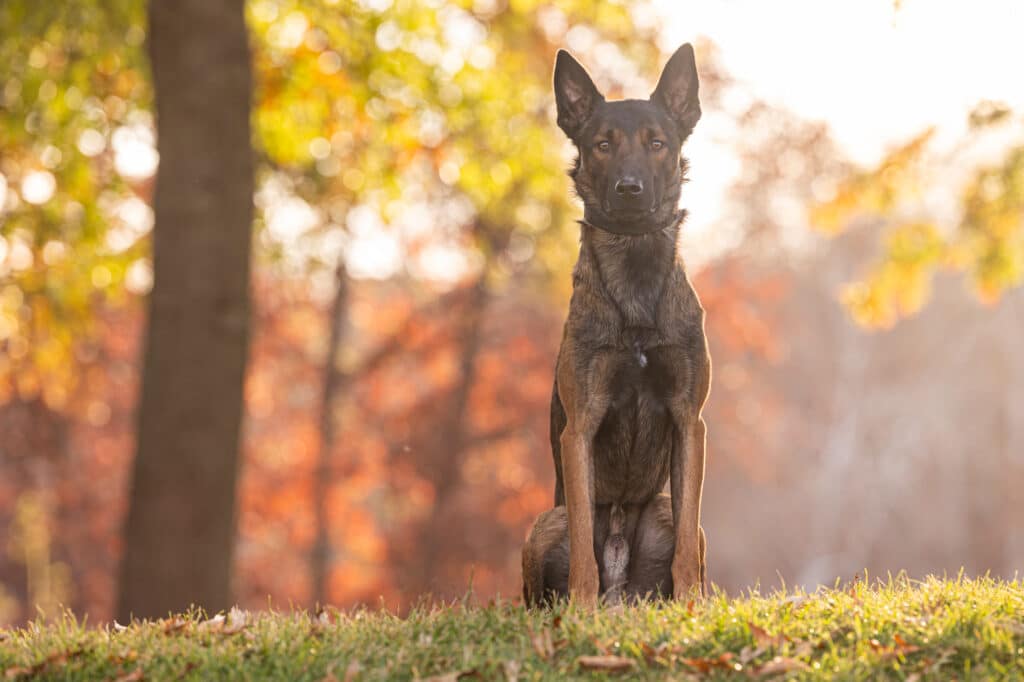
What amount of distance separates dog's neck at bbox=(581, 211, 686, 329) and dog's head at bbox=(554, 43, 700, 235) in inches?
2.3

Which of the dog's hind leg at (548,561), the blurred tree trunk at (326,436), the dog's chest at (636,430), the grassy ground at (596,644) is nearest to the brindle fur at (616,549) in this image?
the dog's hind leg at (548,561)

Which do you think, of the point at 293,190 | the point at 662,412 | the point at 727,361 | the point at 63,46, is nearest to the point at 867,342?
the point at 727,361

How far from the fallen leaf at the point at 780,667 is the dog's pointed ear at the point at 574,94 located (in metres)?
3.01

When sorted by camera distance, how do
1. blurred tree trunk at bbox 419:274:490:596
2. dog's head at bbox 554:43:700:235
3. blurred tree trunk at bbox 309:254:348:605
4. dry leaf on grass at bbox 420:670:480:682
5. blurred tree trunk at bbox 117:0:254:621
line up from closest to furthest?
dry leaf on grass at bbox 420:670:480:682 < dog's head at bbox 554:43:700:235 < blurred tree trunk at bbox 117:0:254:621 < blurred tree trunk at bbox 419:274:490:596 < blurred tree trunk at bbox 309:254:348:605

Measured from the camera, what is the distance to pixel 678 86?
6.39m

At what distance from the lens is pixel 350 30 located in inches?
511

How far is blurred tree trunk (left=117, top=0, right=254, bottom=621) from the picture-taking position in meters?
9.52

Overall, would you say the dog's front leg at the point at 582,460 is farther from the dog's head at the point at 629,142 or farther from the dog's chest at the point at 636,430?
the dog's head at the point at 629,142

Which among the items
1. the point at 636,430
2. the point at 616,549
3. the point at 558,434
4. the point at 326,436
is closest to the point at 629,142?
the point at 636,430

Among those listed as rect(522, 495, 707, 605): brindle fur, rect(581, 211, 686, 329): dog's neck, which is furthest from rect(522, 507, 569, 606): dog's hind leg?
rect(581, 211, 686, 329): dog's neck

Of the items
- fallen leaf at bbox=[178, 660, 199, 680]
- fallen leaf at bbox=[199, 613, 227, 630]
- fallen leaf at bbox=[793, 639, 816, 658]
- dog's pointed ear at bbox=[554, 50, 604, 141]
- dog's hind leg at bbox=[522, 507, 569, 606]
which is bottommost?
fallen leaf at bbox=[178, 660, 199, 680]

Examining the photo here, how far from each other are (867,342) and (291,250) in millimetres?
24790

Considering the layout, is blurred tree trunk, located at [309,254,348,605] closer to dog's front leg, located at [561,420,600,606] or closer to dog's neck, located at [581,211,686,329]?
dog's neck, located at [581,211,686,329]

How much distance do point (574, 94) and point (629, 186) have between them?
78 cm
